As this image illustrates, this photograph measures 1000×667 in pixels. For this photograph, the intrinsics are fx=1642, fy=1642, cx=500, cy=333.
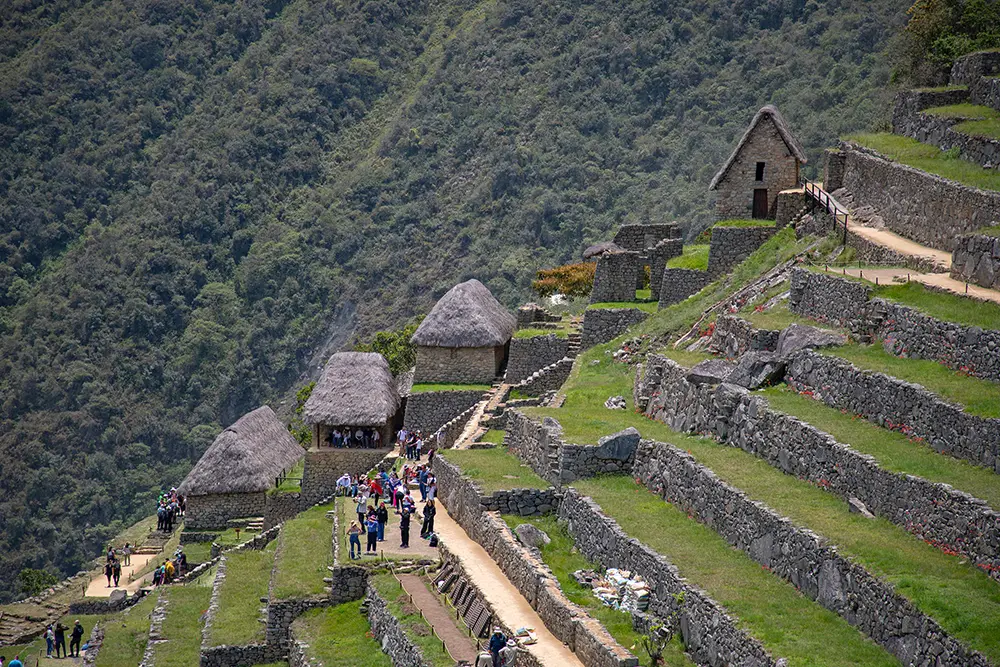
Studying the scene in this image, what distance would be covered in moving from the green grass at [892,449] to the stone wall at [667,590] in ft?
9.45

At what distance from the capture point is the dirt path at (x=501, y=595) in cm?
2162

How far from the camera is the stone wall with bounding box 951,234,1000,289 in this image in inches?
995

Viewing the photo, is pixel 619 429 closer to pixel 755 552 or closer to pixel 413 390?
pixel 755 552

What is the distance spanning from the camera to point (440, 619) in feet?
81.0

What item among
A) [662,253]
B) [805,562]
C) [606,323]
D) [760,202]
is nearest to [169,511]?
[606,323]

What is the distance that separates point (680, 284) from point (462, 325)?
6106mm

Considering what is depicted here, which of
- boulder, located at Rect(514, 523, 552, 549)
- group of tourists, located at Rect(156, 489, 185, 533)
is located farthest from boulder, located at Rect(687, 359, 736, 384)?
group of tourists, located at Rect(156, 489, 185, 533)

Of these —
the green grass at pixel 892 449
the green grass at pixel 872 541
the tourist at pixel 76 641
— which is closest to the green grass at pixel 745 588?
the green grass at pixel 872 541

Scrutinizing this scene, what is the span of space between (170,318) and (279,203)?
929cm

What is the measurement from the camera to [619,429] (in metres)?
27.7

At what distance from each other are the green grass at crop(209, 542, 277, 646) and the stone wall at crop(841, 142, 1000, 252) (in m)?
14.1

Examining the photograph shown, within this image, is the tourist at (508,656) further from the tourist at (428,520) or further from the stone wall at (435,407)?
the stone wall at (435,407)

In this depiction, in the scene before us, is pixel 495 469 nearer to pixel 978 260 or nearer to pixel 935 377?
pixel 978 260

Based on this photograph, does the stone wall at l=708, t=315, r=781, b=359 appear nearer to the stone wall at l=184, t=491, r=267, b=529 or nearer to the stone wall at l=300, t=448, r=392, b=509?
the stone wall at l=300, t=448, r=392, b=509
